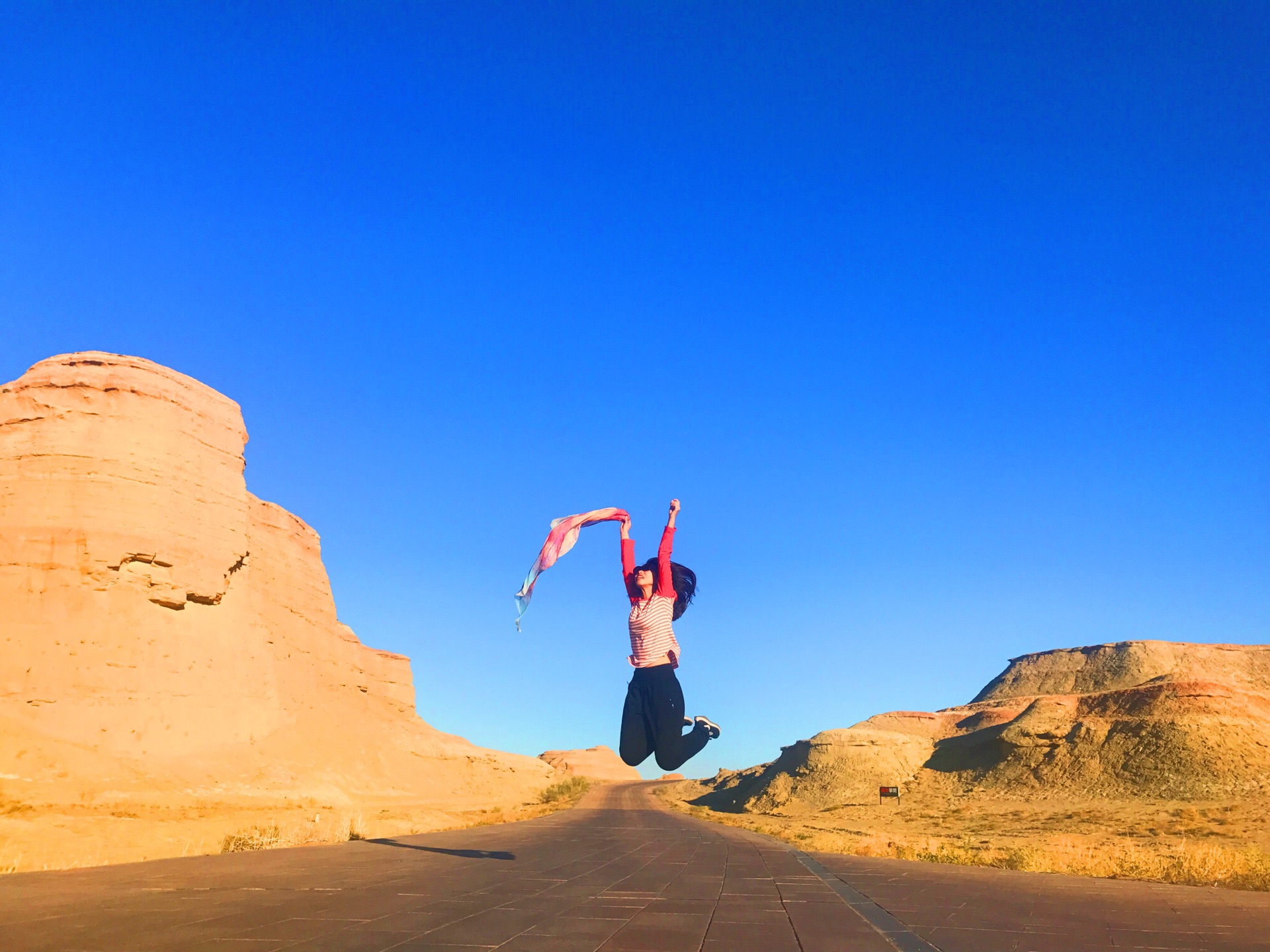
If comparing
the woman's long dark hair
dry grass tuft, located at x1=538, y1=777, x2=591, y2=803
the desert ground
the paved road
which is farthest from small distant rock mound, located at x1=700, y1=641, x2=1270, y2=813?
the woman's long dark hair

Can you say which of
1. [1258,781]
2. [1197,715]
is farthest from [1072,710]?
[1258,781]

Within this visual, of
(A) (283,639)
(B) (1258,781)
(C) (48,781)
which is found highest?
(A) (283,639)

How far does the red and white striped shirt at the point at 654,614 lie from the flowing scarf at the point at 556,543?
2.36 feet

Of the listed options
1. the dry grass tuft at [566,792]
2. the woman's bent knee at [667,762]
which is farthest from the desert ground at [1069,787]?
the dry grass tuft at [566,792]

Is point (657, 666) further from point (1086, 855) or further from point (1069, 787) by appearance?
point (1069, 787)

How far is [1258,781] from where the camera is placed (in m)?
42.0

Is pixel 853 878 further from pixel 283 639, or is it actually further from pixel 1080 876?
pixel 283 639

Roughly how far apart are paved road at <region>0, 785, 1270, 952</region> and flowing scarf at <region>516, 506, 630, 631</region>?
14.1 ft

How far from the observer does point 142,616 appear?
44156 millimetres

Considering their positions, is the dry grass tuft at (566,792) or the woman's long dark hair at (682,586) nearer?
the woman's long dark hair at (682,586)

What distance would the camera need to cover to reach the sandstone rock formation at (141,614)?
3900 cm

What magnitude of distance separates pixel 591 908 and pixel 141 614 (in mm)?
42623

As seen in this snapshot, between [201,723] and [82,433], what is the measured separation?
18.3 metres

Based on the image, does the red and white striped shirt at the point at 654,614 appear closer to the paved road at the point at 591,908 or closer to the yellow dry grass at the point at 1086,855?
the paved road at the point at 591,908
